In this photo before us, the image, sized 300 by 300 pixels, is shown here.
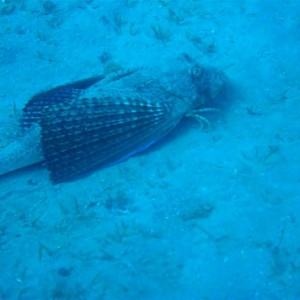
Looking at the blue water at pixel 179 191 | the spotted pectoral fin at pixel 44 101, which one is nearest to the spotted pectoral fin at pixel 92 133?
the blue water at pixel 179 191

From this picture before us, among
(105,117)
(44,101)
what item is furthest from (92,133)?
(44,101)

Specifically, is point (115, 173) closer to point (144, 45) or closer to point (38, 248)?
point (38, 248)

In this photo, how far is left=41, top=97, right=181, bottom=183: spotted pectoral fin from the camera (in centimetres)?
480

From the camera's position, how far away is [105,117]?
4.93m

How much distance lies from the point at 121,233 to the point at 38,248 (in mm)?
1021

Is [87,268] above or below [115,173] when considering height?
below

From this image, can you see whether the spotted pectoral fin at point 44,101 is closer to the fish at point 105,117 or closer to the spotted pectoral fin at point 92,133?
the fish at point 105,117

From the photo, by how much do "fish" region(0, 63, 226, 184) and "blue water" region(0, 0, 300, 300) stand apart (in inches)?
8.6

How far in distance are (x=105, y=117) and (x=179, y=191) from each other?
1484 mm

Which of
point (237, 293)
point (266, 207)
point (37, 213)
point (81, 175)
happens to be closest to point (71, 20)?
point (81, 175)

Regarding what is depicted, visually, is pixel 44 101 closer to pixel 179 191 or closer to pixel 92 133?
pixel 92 133

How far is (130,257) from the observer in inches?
158

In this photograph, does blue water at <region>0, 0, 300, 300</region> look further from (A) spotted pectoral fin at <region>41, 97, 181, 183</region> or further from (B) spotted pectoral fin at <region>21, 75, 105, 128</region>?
(B) spotted pectoral fin at <region>21, 75, 105, 128</region>

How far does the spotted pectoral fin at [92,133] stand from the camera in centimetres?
480
